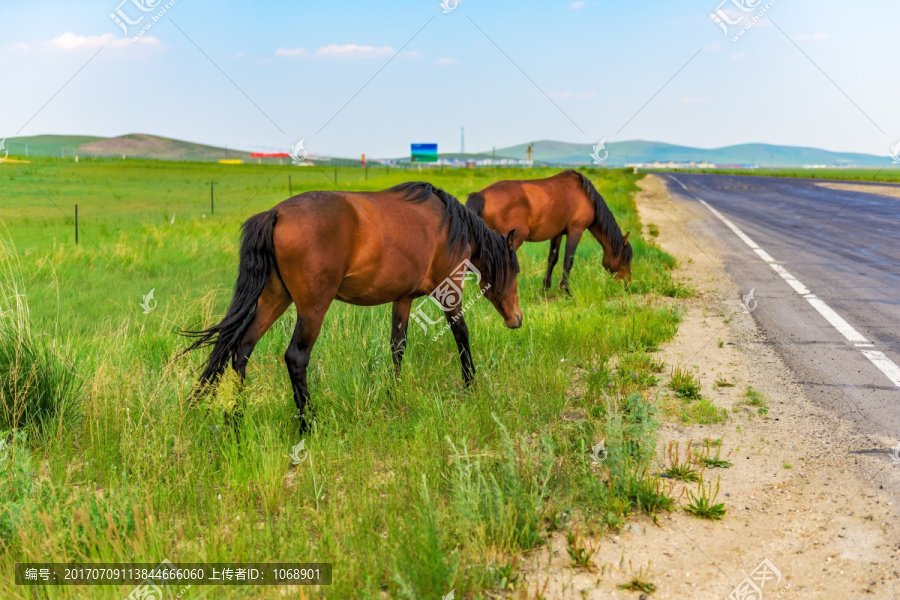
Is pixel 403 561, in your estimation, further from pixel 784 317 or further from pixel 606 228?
pixel 606 228

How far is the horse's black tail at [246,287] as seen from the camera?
195 inches

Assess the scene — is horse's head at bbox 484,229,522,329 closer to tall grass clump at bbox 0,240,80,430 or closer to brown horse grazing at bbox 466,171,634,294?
tall grass clump at bbox 0,240,80,430

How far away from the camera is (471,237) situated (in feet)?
21.1

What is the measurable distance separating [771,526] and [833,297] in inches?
271

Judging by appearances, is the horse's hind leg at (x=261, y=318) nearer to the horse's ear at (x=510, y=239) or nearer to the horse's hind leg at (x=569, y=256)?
the horse's ear at (x=510, y=239)

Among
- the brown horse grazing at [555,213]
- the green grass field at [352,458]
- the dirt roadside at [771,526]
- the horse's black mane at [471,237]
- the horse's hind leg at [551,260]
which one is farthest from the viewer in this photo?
the horse's hind leg at [551,260]

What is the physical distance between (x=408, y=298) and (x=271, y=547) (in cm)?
294

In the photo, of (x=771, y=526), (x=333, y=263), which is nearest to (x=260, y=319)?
(x=333, y=263)

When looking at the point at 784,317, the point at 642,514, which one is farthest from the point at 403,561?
the point at 784,317

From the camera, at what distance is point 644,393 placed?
5609 millimetres

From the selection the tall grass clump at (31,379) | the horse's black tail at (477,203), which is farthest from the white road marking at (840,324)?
the tall grass clump at (31,379)

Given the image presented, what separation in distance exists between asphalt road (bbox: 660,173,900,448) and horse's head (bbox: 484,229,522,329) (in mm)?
2677

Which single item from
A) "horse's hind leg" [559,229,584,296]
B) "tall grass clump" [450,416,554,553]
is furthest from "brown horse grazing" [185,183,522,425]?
"horse's hind leg" [559,229,584,296]

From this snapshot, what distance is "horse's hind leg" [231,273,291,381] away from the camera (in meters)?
5.23
